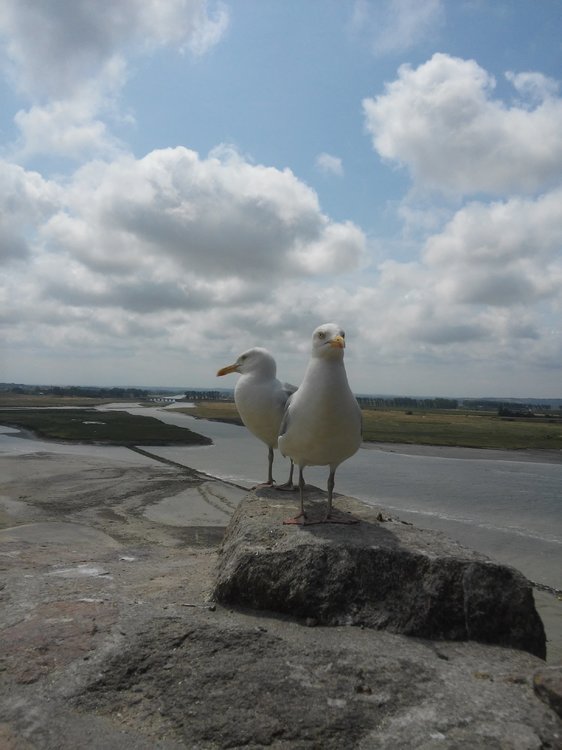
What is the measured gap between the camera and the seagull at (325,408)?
19.6 feet

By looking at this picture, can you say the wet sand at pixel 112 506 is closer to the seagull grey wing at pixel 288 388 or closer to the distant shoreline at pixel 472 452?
the seagull grey wing at pixel 288 388

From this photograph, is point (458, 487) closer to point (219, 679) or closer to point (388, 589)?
point (388, 589)

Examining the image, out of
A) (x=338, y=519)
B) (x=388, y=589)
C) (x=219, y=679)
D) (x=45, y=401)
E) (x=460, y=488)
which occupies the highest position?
(x=338, y=519)

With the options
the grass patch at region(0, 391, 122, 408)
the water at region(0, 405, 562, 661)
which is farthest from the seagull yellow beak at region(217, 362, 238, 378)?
the grass patch at region(0, 391, 122, 408)

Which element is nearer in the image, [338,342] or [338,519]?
[338,342]

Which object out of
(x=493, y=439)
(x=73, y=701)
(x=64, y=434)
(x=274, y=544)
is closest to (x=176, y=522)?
(x=274, y=544)

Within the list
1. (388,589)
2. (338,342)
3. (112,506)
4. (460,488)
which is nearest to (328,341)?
(338,342)

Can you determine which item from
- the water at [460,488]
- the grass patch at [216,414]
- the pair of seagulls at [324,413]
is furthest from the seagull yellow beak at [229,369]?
the grass patch at [216,414]

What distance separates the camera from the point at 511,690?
4.41m

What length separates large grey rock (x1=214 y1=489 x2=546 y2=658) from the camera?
5.44m

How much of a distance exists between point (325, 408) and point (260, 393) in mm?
1846

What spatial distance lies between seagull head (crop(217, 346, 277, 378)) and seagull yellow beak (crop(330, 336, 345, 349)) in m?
2.16

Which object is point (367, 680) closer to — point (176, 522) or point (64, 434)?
point (176, 522)

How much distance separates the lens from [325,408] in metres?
5.97
